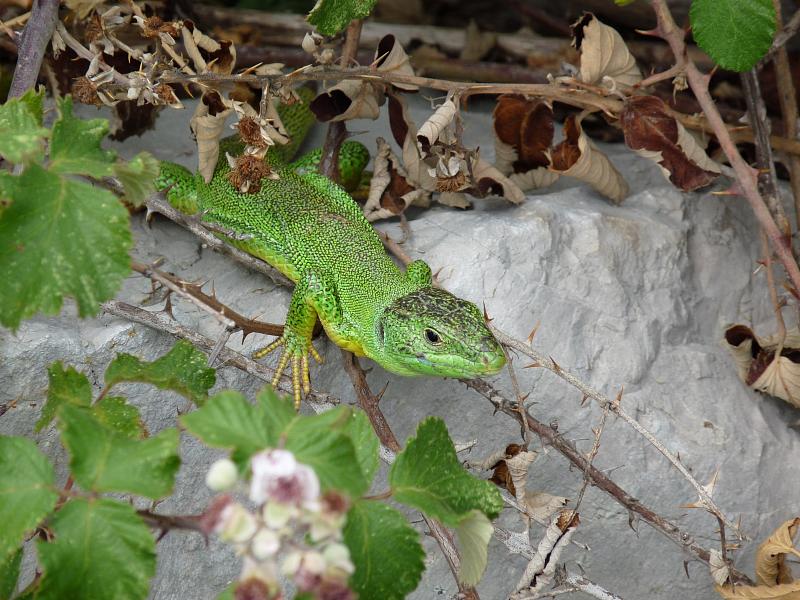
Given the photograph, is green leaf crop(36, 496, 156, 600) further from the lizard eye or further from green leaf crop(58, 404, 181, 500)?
the lizard eye

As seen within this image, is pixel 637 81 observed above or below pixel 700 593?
above

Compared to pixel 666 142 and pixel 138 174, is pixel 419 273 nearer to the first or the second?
pixel 666 142

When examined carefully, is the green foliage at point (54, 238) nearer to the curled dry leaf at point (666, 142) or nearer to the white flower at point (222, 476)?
the white flower at point (222, 476)

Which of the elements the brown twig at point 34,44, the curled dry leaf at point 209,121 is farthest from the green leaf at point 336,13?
the brown twig at point 34,44

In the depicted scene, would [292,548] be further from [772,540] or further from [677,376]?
[677,376]

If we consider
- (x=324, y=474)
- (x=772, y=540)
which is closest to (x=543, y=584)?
Result: (x=772, y=540)

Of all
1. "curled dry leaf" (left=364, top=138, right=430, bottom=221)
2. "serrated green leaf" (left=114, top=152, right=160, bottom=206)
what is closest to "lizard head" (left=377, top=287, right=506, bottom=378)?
"curled dry leaf" (left=364, top=138, right=430, bottom=221)

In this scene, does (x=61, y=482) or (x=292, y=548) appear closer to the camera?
(x=292, y=548)
